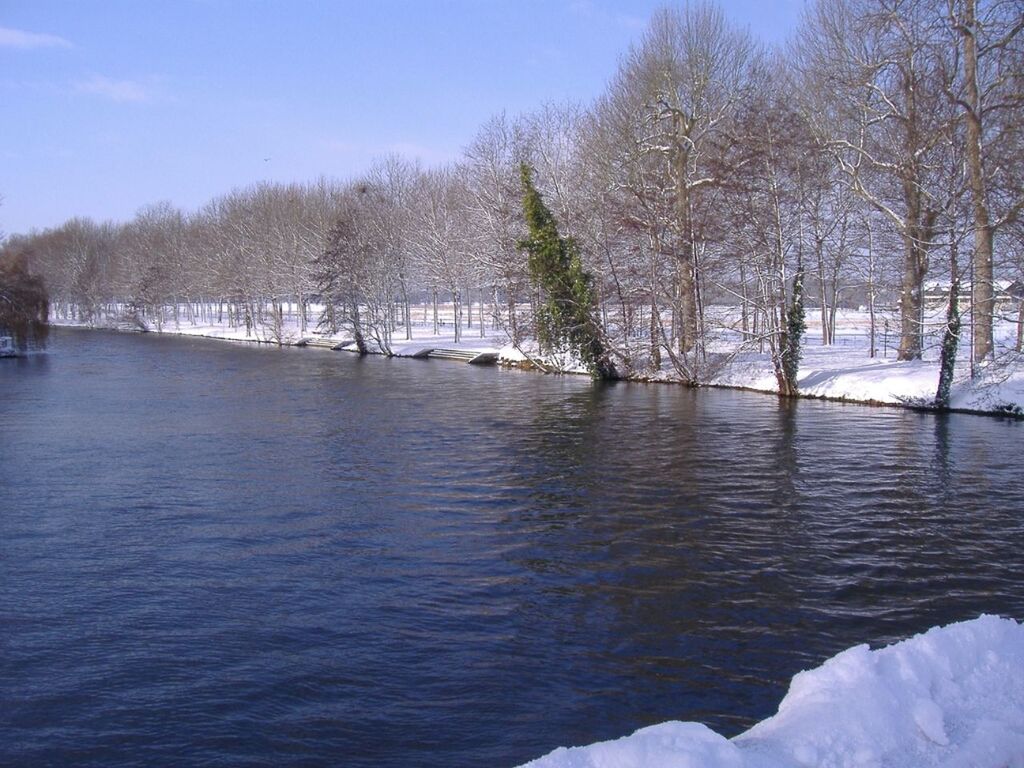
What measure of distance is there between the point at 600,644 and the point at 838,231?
32467mm

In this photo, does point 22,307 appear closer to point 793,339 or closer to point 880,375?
point 793,339

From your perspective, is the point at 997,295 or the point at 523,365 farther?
the point at 523,365

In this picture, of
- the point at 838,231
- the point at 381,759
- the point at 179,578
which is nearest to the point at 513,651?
the point at 381,759

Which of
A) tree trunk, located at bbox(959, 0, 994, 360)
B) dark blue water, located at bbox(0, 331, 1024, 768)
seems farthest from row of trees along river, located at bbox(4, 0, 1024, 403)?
dark blue water, located at bbox(0, 331, 1024, 768)

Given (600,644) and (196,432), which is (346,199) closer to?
(196,432)

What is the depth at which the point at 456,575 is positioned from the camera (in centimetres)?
1156

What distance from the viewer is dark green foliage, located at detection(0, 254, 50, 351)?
55406 mm

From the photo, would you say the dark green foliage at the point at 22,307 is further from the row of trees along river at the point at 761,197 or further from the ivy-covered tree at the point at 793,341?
the ivy-covered tree at the point at 793,341

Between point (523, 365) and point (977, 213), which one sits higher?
point (977, 213)

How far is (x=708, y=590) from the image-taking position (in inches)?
428

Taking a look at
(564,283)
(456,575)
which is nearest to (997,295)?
(564,283)

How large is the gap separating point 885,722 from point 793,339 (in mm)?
26202

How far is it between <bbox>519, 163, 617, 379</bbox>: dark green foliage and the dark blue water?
13.9 m

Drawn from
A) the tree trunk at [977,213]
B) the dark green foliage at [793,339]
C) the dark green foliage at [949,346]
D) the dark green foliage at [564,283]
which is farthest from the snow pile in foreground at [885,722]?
the dark green foliage at [564,283]
